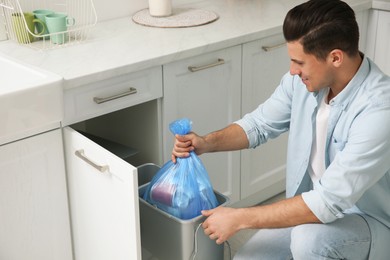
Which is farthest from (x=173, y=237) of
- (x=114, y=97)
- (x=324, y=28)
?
(x=324, y=28)

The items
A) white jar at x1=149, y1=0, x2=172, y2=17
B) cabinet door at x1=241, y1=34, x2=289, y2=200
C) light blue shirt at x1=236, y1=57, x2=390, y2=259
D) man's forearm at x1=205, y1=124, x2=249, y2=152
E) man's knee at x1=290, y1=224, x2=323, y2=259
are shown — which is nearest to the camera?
light blue shirt at x1=236, y1=57, x2=390, y2=259

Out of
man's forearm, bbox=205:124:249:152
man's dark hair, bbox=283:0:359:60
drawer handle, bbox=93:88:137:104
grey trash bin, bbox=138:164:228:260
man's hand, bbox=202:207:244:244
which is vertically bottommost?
grey trash bin, bbox=138:164:228:260

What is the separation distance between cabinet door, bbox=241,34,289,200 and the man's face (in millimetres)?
677

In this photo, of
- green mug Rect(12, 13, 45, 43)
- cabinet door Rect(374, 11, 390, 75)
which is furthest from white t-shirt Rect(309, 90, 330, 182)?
cabinet door Rect(374, 11, 390, 75)

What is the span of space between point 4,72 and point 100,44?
1.20 ft

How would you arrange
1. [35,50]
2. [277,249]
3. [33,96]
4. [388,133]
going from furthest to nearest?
[35,50], [277,249], [33,96], [388,133]

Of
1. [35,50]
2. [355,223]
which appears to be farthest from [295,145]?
[35,50]

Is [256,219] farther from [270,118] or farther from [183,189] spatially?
[270,118]

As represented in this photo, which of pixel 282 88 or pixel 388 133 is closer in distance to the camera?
pixel 388 133

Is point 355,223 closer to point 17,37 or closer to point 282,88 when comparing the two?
point 282,88

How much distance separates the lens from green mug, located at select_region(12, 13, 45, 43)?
225 centimetres

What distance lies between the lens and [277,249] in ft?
6.36

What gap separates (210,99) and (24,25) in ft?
2.35

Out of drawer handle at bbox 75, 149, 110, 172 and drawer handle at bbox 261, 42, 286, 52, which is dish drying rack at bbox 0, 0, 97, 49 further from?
drawer handle at bbox 261, 42, 286, 52
